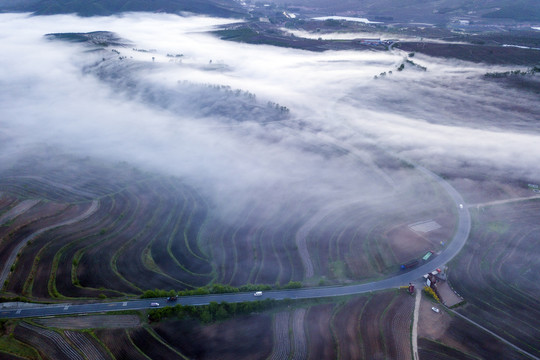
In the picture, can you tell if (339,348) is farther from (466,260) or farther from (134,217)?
(134,217)

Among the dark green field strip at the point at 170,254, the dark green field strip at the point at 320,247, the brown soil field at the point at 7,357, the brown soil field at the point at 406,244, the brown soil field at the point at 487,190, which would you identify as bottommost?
the brown soil field at the point at 7,357

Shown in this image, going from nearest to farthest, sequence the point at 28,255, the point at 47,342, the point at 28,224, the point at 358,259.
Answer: the point at 47,342 → the point at 28,255 → the point at 358,259 → the point at 28,224

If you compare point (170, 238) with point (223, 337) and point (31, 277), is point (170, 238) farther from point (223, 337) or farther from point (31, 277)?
point (223, 337)

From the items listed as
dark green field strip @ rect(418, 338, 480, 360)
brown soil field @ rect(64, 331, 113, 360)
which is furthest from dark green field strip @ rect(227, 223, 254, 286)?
dark green field strip @ rect(418, 338, 480, 360)

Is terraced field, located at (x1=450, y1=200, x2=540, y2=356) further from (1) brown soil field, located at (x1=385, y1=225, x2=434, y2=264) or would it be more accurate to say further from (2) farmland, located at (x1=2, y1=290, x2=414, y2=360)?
(2) farmland, located at (x1=2, y1=290, x2=414, y2=360)

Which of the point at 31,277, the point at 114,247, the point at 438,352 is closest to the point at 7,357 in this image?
the point at 31,277

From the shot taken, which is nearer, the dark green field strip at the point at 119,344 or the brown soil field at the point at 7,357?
the brown soil field at the point at 7,357

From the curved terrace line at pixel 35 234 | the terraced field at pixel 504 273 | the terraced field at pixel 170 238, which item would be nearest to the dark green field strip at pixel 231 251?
the terraced field at pixel 170 238

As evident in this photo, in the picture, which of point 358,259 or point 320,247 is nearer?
point 358,259

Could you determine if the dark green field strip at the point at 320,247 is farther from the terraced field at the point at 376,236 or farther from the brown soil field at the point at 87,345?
the brown soil field at the point at 87,345
